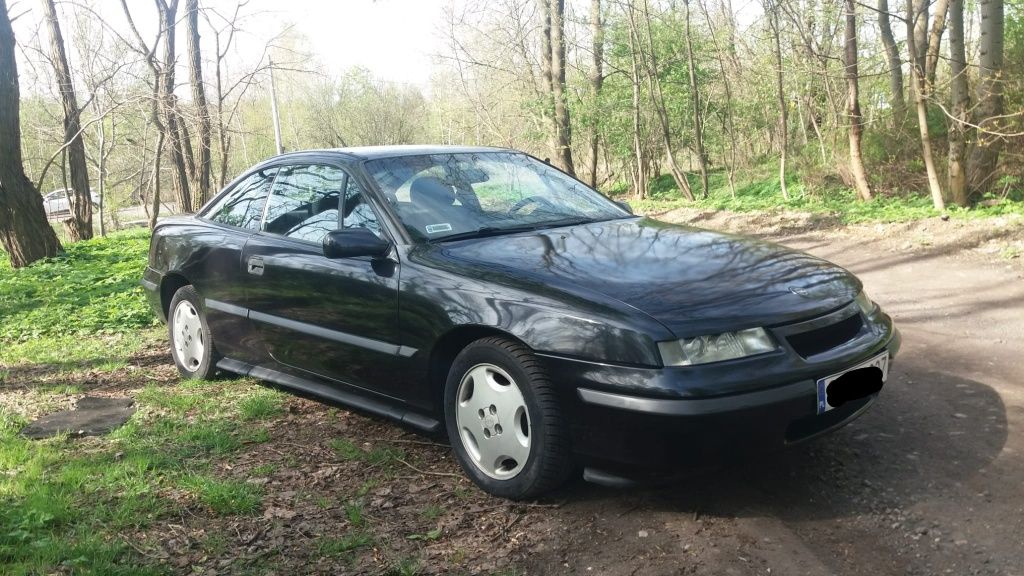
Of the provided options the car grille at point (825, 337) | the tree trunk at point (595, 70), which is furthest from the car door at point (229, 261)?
the tree trunk at point (595, 70)

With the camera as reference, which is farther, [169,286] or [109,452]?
[169,286]

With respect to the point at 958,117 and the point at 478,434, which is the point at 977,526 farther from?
the point at 958,117

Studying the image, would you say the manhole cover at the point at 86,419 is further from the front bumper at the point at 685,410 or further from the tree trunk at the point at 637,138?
the tree trunk at the point at 637,138

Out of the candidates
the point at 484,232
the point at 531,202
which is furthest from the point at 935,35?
the point at 484,232

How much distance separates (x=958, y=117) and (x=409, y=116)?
125 ft

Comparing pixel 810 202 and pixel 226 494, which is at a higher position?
pixel 810 202

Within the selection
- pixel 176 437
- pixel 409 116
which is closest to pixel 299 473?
pixel 176 437

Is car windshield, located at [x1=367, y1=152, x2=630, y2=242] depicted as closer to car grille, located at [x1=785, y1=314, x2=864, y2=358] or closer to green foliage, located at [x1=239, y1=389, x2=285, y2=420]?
car grille, located at [x1=785, y1=314, x2=864, y2=358]

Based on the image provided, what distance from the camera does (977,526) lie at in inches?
113

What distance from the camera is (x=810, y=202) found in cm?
1421

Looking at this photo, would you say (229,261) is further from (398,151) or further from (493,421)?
(493,421)

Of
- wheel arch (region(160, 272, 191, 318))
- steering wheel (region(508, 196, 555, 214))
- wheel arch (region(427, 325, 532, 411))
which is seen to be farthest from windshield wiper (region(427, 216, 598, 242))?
wheel arch (region(160, 272, 191, 318))

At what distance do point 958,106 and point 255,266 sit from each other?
30.2ft

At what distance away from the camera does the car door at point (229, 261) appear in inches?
187
